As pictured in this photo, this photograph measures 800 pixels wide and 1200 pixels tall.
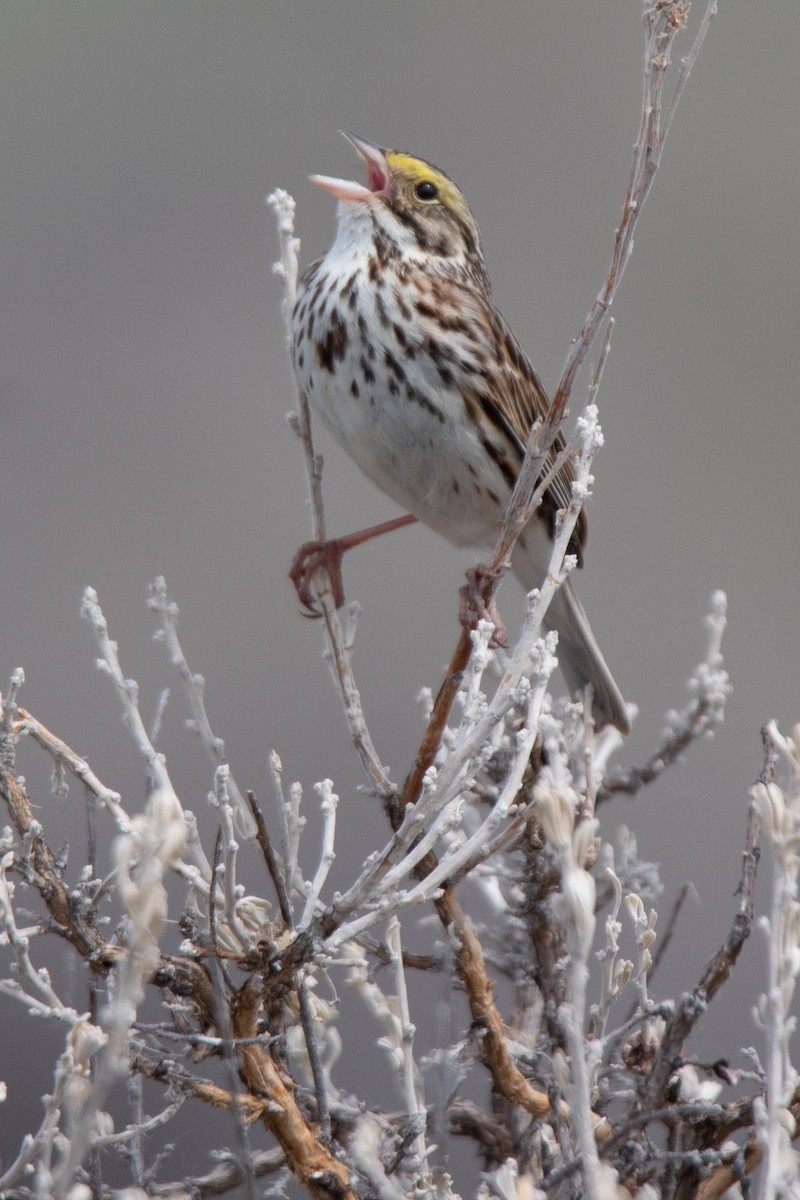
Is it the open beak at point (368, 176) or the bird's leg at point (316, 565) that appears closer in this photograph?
the bird's leg at point (316, 565)

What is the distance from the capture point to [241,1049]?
4.14 feet

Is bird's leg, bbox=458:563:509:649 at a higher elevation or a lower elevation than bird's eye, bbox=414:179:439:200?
lower

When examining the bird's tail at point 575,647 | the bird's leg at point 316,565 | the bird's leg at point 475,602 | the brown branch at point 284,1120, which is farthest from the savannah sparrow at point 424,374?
the brown branch at point 284,1120

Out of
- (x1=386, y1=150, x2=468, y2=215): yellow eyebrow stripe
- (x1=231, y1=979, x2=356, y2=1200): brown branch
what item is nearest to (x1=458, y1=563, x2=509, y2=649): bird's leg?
(x1=231, y1=979, x2=356, y2=1200): brown branch

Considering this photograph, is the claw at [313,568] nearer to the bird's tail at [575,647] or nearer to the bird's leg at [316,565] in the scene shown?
the bird's leg at [316,565]

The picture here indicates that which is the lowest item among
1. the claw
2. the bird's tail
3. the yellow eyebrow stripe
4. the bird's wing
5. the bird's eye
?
the bird's tail

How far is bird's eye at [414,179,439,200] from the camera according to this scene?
2.70 meters

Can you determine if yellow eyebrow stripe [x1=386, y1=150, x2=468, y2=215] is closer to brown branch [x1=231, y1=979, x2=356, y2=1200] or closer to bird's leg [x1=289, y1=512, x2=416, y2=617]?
bird's leg [x1=289, y1=512, x2=416, y2=617]

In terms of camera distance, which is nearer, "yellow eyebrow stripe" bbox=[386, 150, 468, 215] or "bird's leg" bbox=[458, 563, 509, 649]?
"bird's leg" bbox=[458, 563, 509, 649]

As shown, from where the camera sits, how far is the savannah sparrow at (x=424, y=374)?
7.82ft

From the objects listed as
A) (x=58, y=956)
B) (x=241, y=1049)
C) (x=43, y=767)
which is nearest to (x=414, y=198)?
(x=43, y=767)

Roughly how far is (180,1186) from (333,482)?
100 inches

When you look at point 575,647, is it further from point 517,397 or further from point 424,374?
point 424,374

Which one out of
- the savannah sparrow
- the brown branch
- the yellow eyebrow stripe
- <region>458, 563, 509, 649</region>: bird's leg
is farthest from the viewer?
the yellow eyebrow stripe
